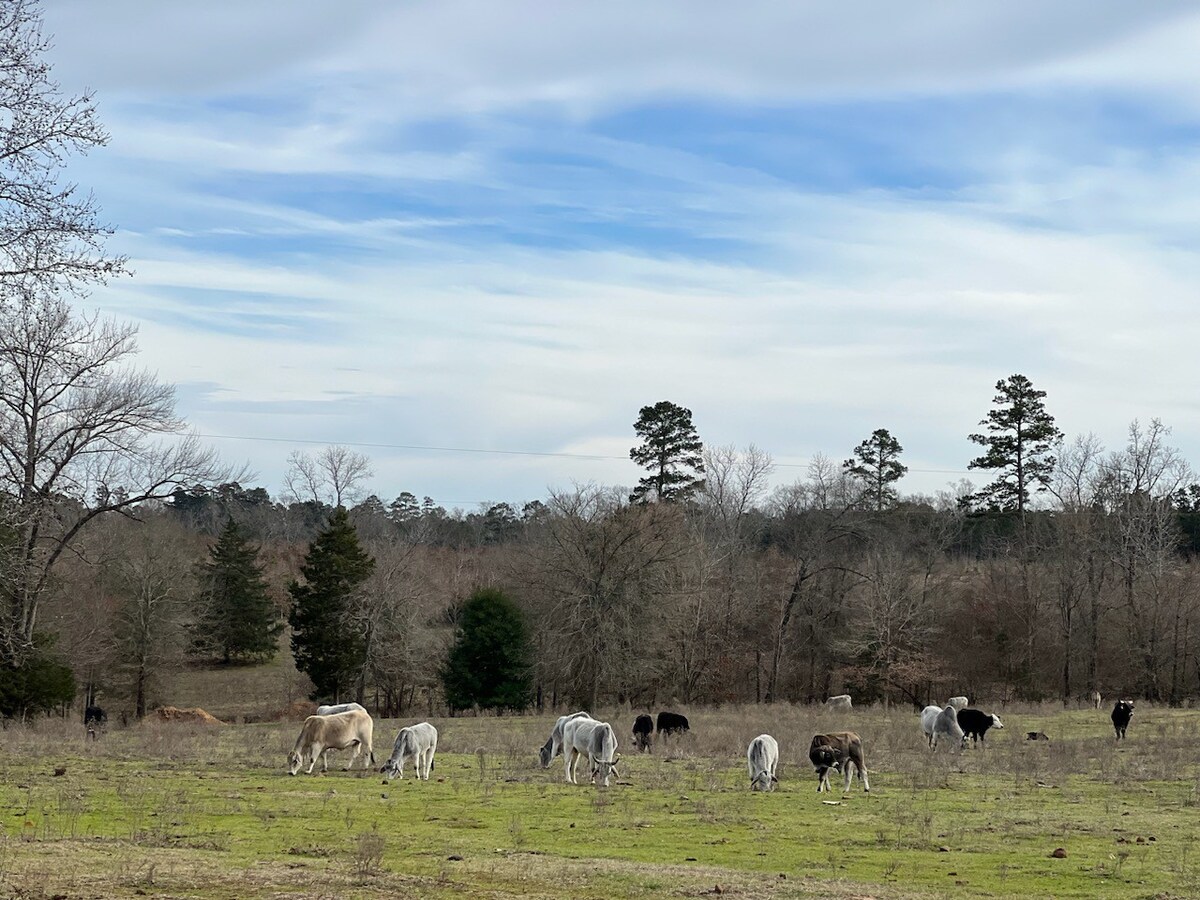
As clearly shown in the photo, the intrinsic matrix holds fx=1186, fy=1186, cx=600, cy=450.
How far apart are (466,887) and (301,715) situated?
45.7 m

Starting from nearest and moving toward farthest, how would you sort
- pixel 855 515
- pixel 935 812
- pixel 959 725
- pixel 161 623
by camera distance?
1. pixel 935 812
2. pixel 959 725
3. pixel 161 623
4. pixel 855 515

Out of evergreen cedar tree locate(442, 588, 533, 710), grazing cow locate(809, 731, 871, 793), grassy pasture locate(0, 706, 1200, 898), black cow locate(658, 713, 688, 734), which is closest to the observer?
grassy pasture locate(0, 706, 1200, 898)

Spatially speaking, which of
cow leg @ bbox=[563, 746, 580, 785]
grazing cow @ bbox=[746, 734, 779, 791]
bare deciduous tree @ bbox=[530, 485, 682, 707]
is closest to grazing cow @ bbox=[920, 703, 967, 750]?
grazing cow @ bbox=[746, 734, 779, 791]

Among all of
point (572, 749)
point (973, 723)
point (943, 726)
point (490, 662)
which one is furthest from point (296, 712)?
point (572, 749)

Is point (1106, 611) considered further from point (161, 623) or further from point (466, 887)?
point (466, 887)

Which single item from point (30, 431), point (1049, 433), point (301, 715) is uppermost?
point (1049, 433)

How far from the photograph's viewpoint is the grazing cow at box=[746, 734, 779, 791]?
69.6ft

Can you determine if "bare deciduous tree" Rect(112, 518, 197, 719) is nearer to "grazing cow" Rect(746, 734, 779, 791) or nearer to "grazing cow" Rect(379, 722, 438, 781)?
"grazing cow" Rect(379, 722, 438, 781)

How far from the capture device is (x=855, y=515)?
251 feet

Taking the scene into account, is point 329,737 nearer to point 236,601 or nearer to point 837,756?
point 837,756

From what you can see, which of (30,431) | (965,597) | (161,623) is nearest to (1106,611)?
(965,597)

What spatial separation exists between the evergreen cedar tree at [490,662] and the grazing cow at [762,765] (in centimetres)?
3908

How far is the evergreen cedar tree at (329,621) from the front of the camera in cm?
6431

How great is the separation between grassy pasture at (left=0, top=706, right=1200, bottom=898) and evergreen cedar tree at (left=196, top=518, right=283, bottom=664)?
48587mm
